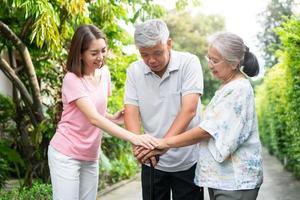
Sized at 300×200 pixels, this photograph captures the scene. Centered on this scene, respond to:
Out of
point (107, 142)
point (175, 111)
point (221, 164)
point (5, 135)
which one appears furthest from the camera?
point (107, 142)

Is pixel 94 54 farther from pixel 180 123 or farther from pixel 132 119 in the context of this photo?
pixel 180 123

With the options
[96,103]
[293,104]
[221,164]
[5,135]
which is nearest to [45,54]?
[5,135]

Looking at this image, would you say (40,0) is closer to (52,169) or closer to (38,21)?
(38,21)

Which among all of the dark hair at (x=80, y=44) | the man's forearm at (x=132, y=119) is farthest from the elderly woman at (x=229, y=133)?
the dark hair at (x=80, y=44)

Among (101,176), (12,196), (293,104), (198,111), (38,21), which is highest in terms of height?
(38,21)

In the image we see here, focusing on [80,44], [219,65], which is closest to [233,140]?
[219,65]

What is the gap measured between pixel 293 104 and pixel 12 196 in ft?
12.6

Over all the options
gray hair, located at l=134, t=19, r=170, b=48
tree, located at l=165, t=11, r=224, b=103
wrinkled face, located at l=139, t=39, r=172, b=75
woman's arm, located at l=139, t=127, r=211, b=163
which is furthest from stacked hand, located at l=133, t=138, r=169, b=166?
tree, located at l=165, t=11, r=224, b=103

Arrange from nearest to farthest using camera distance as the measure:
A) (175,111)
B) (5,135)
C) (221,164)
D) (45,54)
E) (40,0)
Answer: (221,164), (175,111), (40,0), (45,54), (5,135)

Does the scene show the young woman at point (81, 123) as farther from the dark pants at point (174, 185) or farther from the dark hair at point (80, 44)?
the dark pants at point (174, 185)

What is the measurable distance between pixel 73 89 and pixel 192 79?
694 millimetres

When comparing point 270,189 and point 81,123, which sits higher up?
point 81,123

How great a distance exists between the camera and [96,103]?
3.12m

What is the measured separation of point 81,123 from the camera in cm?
309
